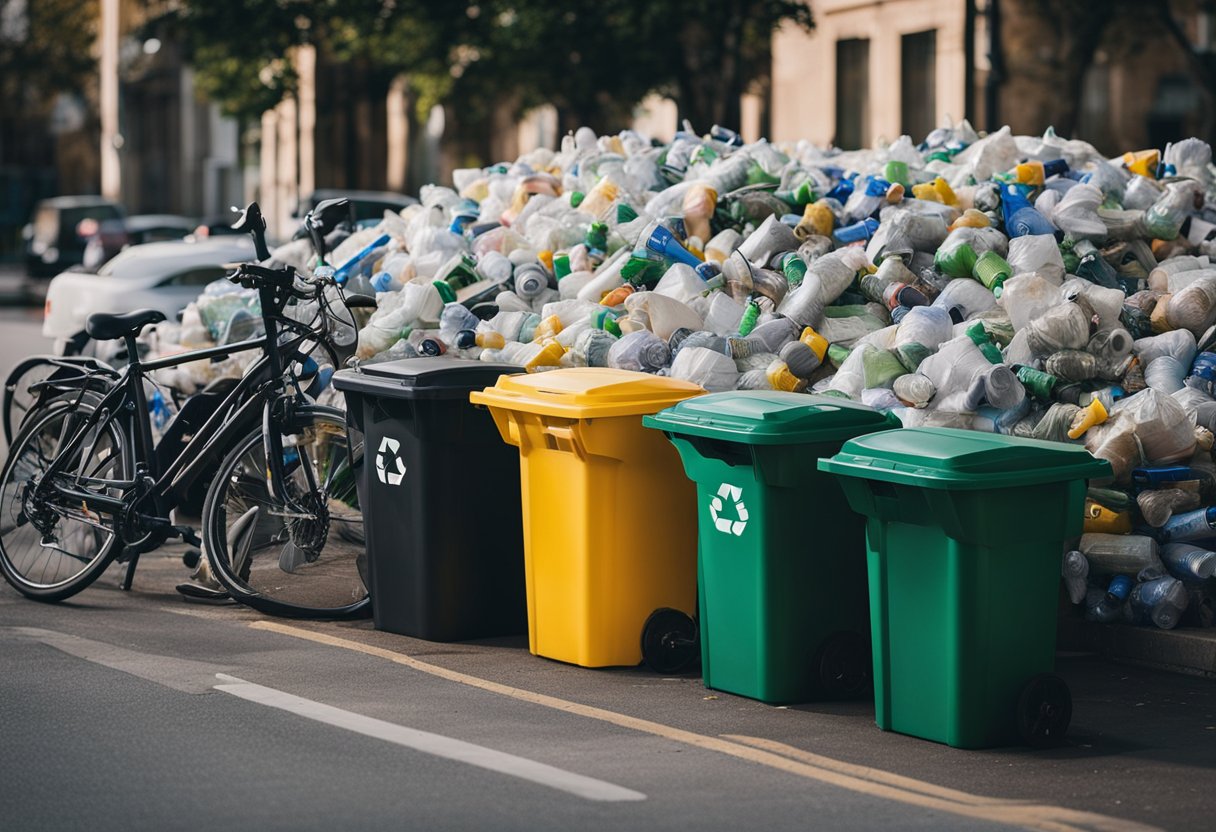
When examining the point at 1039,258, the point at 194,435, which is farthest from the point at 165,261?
the point at 1039,258

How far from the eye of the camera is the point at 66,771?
17.7 ft

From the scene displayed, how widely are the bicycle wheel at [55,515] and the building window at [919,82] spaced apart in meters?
21.6

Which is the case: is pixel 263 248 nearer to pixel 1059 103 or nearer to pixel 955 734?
pixel 955 734

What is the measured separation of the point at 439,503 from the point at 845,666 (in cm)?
167

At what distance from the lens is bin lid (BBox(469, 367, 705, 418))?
6.55m

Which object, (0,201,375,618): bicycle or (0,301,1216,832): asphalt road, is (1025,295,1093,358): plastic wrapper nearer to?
(0,301,1216,832): asphalt road

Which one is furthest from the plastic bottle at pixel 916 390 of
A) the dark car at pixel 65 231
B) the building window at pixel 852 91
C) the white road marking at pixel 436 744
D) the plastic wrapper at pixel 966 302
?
the dark car at pixel 65 231

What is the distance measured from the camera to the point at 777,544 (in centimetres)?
610

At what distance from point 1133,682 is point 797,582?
4.61 feet

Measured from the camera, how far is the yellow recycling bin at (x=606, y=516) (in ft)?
21.7

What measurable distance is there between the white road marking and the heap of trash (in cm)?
256

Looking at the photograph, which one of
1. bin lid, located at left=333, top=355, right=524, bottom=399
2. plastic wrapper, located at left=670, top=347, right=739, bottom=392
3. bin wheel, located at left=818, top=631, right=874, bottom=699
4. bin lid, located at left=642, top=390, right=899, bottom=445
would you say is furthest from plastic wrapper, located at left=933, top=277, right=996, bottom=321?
bin wheel, located at left=818, top=631, right=874, bottom=699

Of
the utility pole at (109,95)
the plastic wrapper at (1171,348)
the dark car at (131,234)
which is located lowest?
the plastic wrapper at (1171,348)

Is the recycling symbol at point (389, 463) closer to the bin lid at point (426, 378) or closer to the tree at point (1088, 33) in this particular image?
the bin lid at point (426, 378)
